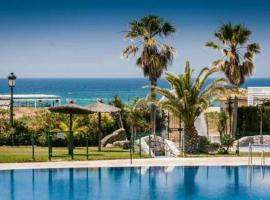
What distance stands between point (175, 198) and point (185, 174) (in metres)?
4.71

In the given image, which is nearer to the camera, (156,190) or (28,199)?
(28,199)

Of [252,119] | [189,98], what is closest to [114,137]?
[189,98]

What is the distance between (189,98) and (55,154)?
7.86 meters

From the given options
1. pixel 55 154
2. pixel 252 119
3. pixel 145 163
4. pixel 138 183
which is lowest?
pixel 138 183

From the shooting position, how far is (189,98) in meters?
30.6

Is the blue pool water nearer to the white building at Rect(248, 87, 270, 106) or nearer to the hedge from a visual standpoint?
the hedge

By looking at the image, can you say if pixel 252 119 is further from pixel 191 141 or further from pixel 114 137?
pixel 114 137

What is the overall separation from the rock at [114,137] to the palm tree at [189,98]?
11.2 ft

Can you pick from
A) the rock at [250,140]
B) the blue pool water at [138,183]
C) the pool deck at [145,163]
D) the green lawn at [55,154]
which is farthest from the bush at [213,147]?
the blue pool water at [138,183]

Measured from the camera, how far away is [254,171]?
82.6 ft

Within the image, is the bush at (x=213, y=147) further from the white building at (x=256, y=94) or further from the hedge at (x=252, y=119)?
the white building at (x=256, y=94)

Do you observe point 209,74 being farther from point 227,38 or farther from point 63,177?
point 63,177

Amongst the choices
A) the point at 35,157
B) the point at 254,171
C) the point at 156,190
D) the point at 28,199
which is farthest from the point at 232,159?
the point at 28,199

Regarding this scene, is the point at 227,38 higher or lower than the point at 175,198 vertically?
higher
